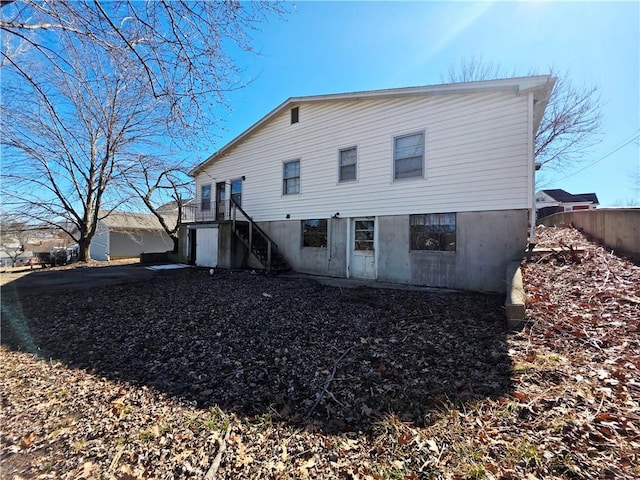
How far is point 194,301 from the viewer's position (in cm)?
686

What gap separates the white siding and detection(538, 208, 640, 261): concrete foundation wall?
221 cm

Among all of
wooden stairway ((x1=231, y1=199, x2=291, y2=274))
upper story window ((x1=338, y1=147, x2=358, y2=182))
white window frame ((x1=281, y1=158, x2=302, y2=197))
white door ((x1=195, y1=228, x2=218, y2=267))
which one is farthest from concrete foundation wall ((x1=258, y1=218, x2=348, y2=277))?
white door ((x1=195, y1=228, x2=218, y2=267))

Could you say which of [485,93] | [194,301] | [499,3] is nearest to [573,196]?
[485,93]

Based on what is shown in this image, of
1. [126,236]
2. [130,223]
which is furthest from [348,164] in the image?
[126,236]

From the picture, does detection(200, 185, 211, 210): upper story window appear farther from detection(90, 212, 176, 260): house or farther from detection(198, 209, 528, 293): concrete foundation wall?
detection(90, 212, 176, 260): house

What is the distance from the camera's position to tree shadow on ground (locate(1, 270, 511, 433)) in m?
3.01

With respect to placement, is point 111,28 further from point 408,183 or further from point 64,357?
point 408,183

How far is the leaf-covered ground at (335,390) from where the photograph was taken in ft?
7.11

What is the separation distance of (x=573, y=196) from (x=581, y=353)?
38216 millimetres

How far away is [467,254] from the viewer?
7.88 metres

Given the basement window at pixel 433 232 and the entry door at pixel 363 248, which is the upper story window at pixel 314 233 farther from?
the basement window at pixel 433 232

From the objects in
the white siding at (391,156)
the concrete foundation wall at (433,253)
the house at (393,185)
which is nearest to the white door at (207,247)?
the house at (393,185)

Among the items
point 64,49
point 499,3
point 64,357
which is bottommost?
point 64,357

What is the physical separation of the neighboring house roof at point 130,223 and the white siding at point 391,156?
53.8 feet
